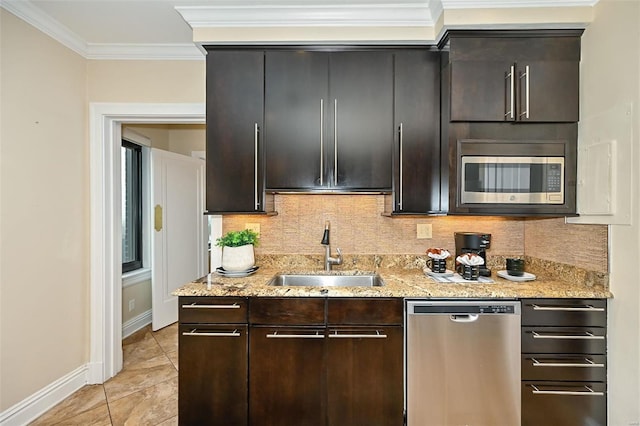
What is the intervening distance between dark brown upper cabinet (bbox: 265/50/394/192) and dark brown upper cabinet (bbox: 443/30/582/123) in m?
0.44

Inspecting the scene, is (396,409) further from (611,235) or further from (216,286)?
(611,235)

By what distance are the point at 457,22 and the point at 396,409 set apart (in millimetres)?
2250

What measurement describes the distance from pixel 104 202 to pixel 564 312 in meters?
3.24

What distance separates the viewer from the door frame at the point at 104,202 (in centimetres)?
266

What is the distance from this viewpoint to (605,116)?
183cm

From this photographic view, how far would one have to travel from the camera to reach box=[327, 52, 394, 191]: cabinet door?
7.23 feet

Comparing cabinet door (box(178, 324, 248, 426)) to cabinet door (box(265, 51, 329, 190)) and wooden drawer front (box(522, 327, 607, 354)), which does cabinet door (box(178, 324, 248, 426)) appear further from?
wooden drawer front (box(522, 327, 607, 354))

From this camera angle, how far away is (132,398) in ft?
8.12

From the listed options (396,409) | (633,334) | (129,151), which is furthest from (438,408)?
(129,151)

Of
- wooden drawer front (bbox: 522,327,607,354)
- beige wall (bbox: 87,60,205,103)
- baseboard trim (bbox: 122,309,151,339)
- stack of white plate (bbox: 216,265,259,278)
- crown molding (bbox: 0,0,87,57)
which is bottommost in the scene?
baseboard trim (bbox: 122,309,151,339)

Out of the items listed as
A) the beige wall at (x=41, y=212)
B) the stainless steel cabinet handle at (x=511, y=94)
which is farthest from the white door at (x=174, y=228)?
the stainless steel cabinet handle at (x=511, y=94)

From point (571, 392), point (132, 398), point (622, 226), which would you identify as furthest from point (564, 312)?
point (132, 398)

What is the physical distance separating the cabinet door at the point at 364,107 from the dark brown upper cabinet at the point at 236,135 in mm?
491

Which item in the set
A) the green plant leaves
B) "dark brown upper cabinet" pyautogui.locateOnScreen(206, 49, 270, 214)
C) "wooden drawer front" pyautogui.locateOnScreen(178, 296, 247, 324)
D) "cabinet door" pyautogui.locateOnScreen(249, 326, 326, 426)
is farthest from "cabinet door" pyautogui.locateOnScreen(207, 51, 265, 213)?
"cabinet door" pyautogui.locateOnScreen(249, 326, 326, 426)
